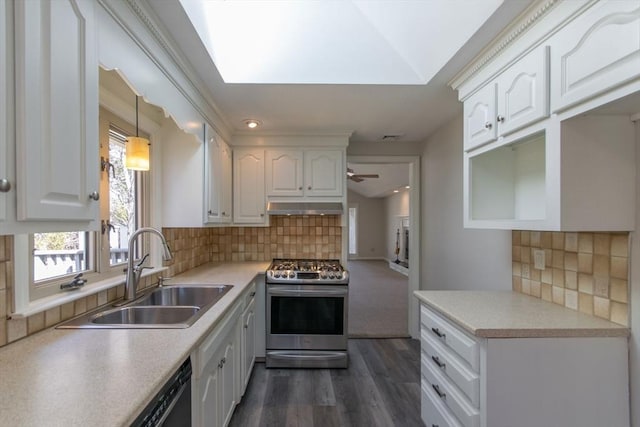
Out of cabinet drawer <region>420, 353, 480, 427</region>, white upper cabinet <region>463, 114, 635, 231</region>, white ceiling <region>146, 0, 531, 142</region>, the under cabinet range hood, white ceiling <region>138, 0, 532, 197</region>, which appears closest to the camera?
white upper cabinet <region>463, 114, 635, 231</region>

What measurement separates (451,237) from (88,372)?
2.69 m

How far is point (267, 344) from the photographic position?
2.79 meters

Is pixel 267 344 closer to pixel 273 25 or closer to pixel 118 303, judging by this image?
pixel 118 303

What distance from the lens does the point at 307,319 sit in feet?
9.16

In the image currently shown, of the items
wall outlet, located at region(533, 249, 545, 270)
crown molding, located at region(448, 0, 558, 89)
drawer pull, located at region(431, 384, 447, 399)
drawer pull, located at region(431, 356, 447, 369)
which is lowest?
drawer pull, located at region(431, 384, 447, 399)

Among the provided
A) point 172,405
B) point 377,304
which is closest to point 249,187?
point 172,405

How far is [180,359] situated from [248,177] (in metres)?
2.33

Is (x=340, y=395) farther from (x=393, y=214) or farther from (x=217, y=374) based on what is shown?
(x=393, y=214)

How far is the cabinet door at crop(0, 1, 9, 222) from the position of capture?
2.42 feet

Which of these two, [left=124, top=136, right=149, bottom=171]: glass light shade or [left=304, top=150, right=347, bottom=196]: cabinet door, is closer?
[left=124, top=136, right=149, bottom=171]: glass light shade

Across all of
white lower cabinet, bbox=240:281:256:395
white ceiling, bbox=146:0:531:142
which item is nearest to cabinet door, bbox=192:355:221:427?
white lower cabinet, bbox=240:281:256:395

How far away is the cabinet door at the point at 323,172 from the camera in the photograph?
3.19m

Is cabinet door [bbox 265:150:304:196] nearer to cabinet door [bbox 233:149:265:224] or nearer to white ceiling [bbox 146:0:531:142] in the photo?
cabinet door [bbox 233:149:265:224]

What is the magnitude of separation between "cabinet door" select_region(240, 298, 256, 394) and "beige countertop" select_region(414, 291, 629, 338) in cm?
131
